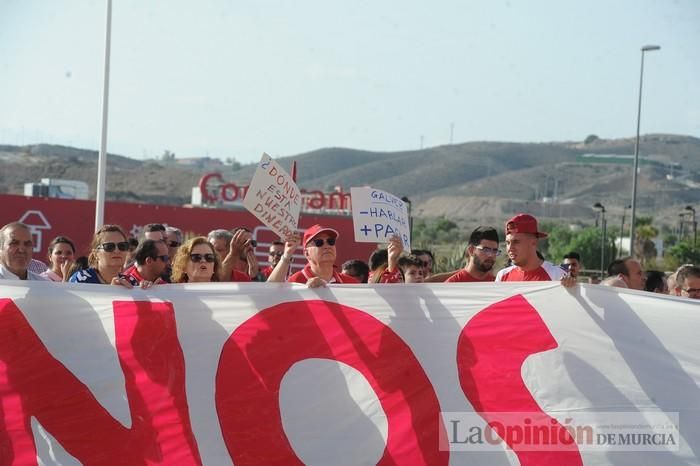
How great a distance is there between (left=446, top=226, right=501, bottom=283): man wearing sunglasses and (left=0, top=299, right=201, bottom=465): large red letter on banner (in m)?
2.02

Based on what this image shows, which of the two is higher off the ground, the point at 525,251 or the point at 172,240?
the point at 525,251

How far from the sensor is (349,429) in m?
5.98

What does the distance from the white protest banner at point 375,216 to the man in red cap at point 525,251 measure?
820 millimetres

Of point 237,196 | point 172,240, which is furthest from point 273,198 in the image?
point 237,196

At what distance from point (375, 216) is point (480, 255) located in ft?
2.51

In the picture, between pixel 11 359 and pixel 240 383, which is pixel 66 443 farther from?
pixel 240 383

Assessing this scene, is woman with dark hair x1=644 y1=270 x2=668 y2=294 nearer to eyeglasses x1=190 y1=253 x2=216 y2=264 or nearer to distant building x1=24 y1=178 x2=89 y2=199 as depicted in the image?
eyeglasses x1=190 y1=253 x2=216 y2=264

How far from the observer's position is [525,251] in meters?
6.52

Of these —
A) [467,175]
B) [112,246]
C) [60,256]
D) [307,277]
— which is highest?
[467,175]

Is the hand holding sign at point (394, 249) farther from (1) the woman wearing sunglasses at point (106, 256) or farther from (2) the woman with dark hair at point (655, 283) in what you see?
(2) the woman with dark hair at point (655, 283)

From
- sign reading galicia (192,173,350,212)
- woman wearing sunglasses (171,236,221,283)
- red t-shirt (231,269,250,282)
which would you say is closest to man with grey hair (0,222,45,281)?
woman wearing sunglasses (171,236,221,283)

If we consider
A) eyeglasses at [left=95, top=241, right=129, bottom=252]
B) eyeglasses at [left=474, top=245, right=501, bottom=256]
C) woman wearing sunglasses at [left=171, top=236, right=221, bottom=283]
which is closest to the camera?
eyeglasses at [left=95, top=241, right=129, bottom=252]

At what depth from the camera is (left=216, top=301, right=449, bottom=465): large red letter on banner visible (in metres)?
5.93

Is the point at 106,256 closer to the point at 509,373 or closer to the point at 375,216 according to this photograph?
the point at 375,216
